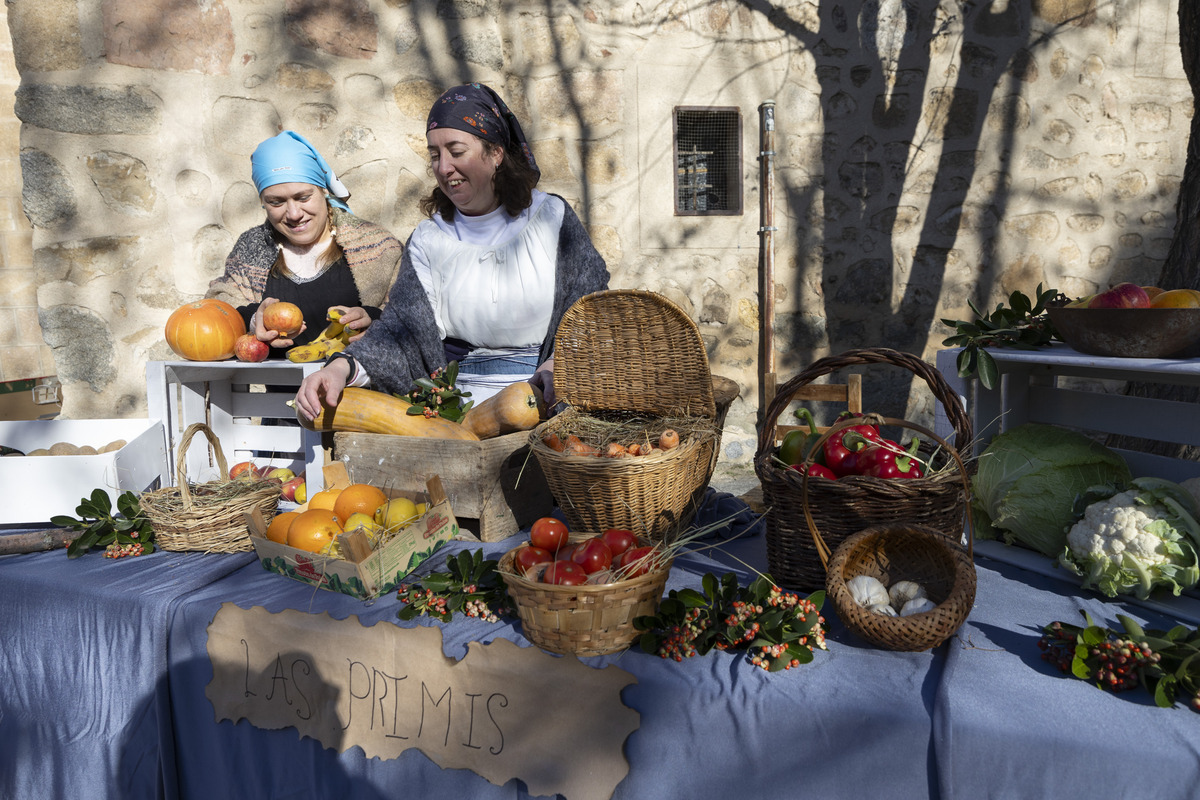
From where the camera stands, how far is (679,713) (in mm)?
1271

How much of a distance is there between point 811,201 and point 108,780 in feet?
14.2

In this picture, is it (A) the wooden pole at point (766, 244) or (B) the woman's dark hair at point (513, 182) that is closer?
(B) the woman's dark hair at point (513, 182)

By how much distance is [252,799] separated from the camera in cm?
165

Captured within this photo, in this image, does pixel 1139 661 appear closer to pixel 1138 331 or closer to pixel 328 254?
pixel 1138 331

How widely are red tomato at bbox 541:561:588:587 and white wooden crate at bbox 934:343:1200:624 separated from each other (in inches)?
41.2

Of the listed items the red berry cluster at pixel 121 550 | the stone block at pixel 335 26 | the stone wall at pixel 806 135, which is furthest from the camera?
the stone wall at pixel 806 135

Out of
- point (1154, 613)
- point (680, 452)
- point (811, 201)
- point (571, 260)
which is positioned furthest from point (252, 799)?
point (811, 201)

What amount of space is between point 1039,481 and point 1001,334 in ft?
1.24

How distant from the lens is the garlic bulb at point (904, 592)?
4.46 feet

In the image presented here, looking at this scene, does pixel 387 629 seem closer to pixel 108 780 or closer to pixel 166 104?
pixel 108 780

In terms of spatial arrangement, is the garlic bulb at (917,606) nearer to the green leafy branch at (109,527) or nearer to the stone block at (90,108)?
the green leafy branch at (109,527)

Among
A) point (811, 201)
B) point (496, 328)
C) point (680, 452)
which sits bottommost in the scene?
point (680, 452)

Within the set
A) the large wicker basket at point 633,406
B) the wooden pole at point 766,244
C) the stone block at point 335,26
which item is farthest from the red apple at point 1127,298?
the stone block at point 335,26

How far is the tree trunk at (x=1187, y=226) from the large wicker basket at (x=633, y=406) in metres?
1.78
